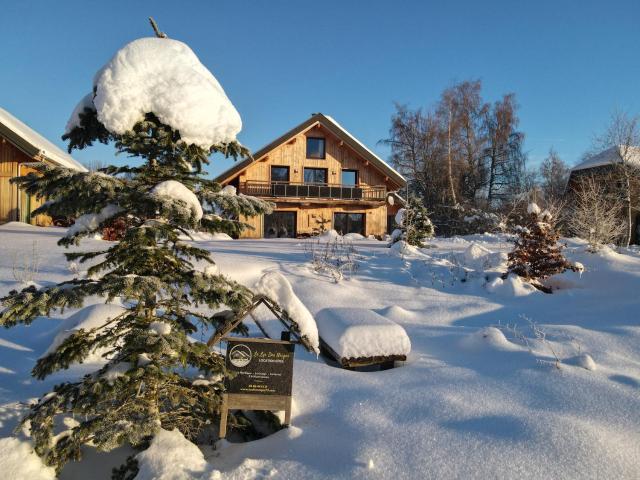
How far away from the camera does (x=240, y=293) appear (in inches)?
154

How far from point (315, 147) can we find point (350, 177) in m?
2.97

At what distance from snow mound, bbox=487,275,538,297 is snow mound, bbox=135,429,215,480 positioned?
8.84 meters

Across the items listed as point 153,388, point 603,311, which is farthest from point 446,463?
point 603,311

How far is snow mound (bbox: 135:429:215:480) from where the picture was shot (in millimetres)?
3297

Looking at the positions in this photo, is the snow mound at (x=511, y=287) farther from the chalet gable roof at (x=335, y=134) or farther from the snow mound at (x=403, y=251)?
the chalet gable roof at (x=335, y=134)

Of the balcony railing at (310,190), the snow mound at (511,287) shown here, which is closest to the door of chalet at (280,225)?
the balcony railing at (310,190)

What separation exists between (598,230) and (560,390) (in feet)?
42.8

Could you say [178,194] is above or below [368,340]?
above

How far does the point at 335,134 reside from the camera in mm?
25766

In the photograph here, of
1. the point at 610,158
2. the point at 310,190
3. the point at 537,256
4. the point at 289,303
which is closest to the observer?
the point at 289,303

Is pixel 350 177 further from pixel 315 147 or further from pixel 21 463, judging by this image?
pixel 21 463

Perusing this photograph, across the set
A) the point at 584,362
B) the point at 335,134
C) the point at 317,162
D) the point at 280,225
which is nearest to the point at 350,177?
the point at 317,162

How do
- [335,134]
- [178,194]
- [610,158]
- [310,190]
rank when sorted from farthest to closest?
[610,158] < [335,134] < [310,190] < [178,194]

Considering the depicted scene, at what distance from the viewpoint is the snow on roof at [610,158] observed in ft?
78.9
